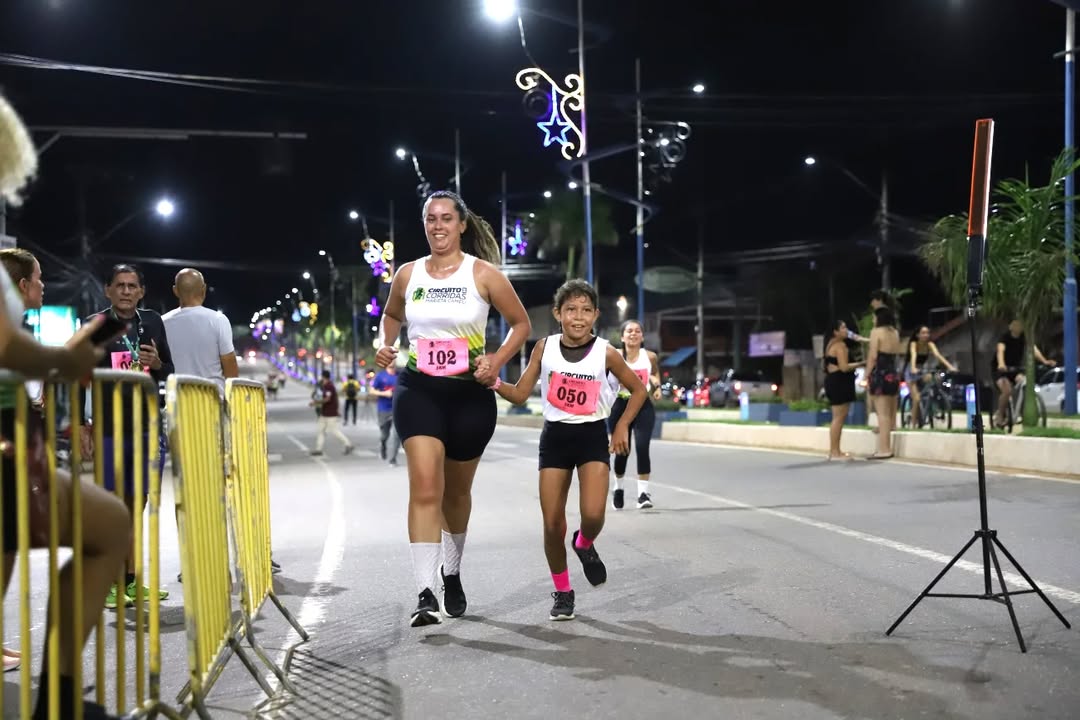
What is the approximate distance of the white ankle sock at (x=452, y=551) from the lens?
254 inches

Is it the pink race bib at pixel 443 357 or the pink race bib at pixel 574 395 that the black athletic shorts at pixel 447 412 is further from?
the pink race bib at pixel 574 395

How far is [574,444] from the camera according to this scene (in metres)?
6.66

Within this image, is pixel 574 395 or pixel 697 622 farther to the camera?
pixel 574 395

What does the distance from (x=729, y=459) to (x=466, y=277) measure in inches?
494

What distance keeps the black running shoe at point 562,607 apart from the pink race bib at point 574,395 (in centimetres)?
102

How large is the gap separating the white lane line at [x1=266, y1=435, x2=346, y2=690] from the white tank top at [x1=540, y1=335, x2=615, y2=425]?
169 cm

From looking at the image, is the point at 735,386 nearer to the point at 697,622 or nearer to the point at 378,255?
the point at 378,255

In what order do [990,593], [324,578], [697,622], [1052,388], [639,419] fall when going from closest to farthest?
[990,593] → [697,622] → [324,578] → [639,419] → [1052,388]

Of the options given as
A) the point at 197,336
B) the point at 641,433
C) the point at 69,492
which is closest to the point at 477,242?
the point at 197,336

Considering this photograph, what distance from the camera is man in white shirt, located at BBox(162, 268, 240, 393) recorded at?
8.02 meters

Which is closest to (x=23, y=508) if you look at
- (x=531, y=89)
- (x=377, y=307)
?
(x=531, y=89)

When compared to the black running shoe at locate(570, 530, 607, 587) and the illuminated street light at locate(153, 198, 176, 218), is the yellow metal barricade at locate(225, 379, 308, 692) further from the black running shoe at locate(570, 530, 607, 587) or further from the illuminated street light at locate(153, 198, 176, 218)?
the illuminated street light at locate(153, 198, 176, 218)

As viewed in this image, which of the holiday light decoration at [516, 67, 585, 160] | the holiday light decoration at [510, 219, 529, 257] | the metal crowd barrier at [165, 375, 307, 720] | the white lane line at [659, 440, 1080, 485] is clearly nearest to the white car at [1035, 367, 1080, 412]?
the white lane line at [659, 440, 1080, 485]

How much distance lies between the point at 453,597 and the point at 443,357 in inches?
50.4
